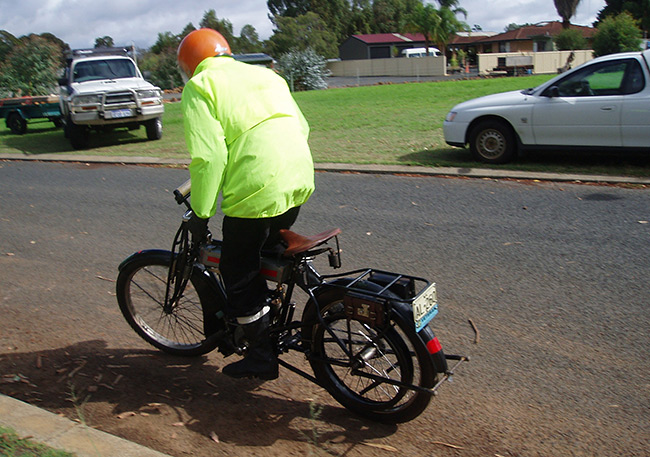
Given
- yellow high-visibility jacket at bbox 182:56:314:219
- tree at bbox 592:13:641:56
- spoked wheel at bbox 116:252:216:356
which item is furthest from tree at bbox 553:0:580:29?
yellow high-visibility jacket at bbox 182:56:314:219

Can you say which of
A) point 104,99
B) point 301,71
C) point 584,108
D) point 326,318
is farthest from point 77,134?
point 301,71

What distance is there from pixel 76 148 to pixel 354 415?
44.5 ft

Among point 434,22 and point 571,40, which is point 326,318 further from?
point 571,40

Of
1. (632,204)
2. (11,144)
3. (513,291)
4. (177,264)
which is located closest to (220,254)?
(177,264)

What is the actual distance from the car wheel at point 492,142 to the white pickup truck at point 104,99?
8454mm

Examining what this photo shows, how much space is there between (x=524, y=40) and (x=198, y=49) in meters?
79.7

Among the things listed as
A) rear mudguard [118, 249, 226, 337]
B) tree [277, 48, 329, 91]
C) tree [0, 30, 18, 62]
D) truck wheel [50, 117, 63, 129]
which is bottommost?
rear mudguard [118, 249, 226, 337]

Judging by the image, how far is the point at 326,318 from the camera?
345 centimetres

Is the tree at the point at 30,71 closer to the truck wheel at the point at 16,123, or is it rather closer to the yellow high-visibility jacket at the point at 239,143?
the truck wheel at the point at 16,123

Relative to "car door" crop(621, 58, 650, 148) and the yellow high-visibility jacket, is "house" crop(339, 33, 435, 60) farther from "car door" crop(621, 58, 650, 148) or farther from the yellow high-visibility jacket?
the yellow high-visibility jacket

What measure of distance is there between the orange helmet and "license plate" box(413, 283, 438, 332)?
1660 millimetres

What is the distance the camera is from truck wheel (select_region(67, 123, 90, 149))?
49.0ft

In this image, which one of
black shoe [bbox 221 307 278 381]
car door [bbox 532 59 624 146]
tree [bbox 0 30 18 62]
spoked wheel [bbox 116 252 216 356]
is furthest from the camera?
tree [bbox 0 30 18 62]

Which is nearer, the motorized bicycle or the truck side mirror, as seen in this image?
the motorized bicycle
